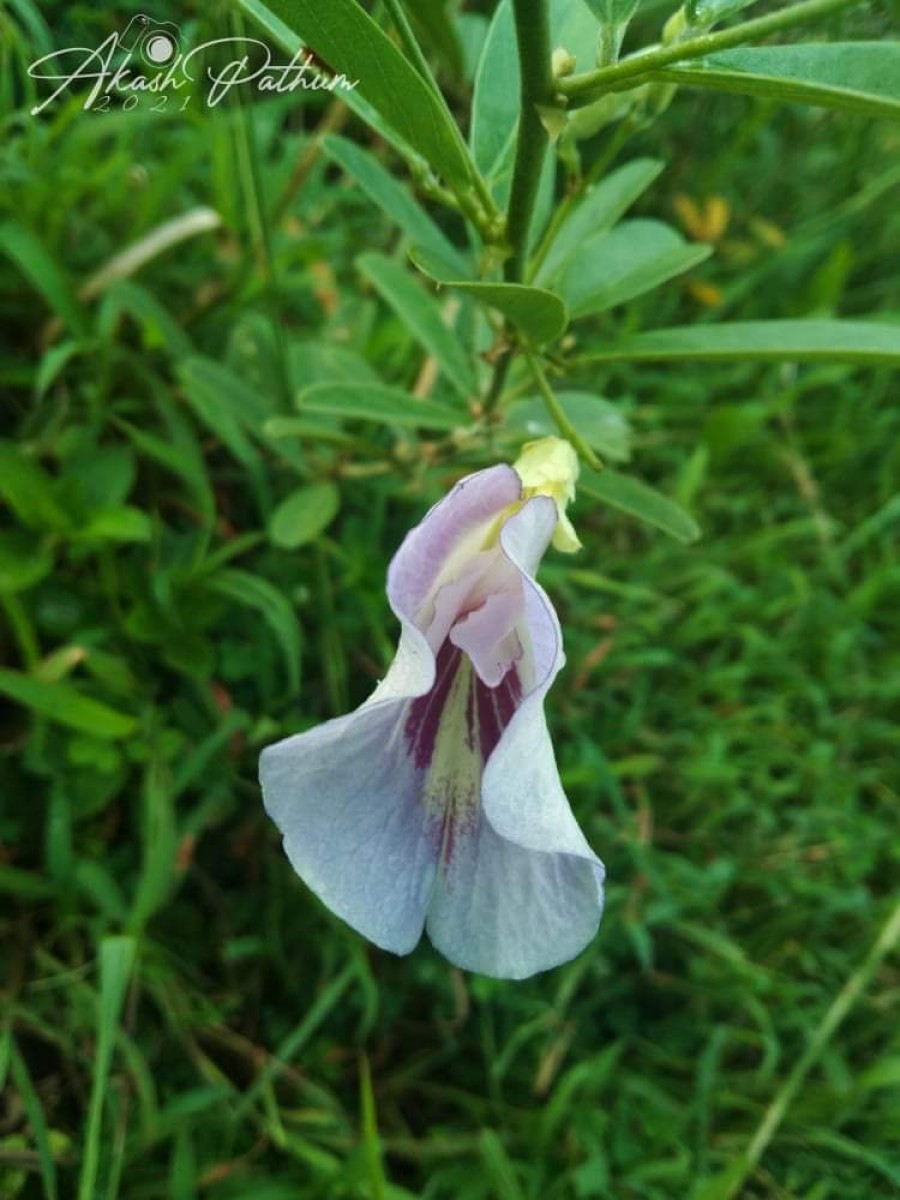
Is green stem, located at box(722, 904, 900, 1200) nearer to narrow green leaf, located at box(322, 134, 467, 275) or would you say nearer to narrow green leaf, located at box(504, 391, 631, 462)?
narrow green leaf, located at box(504, 391, 631, 462)

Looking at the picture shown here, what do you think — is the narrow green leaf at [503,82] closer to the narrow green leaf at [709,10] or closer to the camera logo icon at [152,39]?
the narrow green leaf at [709,10]

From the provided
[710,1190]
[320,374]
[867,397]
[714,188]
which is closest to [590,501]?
[320,374]

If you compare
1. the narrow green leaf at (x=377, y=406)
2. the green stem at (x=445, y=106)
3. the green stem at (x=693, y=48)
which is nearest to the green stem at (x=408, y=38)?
the green stem at (x=445, y=106)

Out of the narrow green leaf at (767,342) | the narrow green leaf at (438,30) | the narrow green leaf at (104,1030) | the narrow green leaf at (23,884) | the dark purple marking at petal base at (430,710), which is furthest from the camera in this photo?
the narrow green leaf at (23,884)

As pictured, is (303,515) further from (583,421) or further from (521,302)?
(521,302)

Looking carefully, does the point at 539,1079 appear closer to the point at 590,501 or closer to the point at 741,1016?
the point at 741,1016

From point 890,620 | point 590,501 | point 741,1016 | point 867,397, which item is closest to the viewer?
point 741,1016
